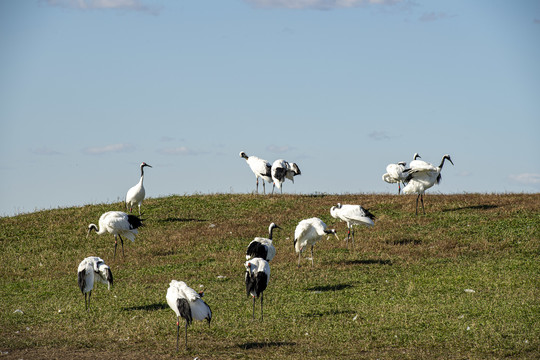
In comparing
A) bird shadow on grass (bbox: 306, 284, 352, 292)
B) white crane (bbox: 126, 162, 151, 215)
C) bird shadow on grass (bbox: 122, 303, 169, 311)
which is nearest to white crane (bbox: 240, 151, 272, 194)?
white crane (bbox: 126, 162, 151, 215)

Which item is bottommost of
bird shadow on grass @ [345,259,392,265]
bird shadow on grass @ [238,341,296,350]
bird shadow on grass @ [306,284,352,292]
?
bird shadow on grass @ [238,341,296,350]

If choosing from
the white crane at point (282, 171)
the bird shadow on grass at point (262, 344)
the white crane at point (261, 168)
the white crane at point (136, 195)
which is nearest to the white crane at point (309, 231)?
the bird shadow on grass at point (262, 344)

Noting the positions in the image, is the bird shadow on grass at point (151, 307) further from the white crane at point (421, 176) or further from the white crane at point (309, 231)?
the white crane at point (421, 176)

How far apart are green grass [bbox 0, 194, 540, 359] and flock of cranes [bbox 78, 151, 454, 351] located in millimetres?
800

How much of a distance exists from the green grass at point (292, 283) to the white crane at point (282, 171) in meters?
1.24

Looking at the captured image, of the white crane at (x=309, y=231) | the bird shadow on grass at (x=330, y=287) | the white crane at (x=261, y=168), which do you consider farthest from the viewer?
the white crane at (x=261, y=168)

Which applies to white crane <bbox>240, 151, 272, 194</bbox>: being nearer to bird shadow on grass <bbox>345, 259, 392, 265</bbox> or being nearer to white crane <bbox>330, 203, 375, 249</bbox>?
white crane <bbox>330, 203, 375, 249</bbox>

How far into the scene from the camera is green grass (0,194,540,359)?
1326 cm

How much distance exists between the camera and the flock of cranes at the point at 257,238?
12961 millimetres

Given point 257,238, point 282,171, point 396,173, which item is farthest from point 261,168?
point 257,238

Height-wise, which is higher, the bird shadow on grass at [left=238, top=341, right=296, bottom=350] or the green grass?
the green grass

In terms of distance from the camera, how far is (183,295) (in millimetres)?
12859

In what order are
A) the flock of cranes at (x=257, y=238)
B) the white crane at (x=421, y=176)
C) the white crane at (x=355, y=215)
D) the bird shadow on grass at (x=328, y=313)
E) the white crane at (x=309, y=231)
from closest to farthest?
the flock of cranes at (x=257, y=238) → the bird shadow on grass at (x=328, y=313) → the white crane at (x=309, y=231) → the white crane at (x=355, y=215) → the white crane at (x=421, y=176)

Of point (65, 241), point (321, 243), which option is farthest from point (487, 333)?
point (65, 241)
